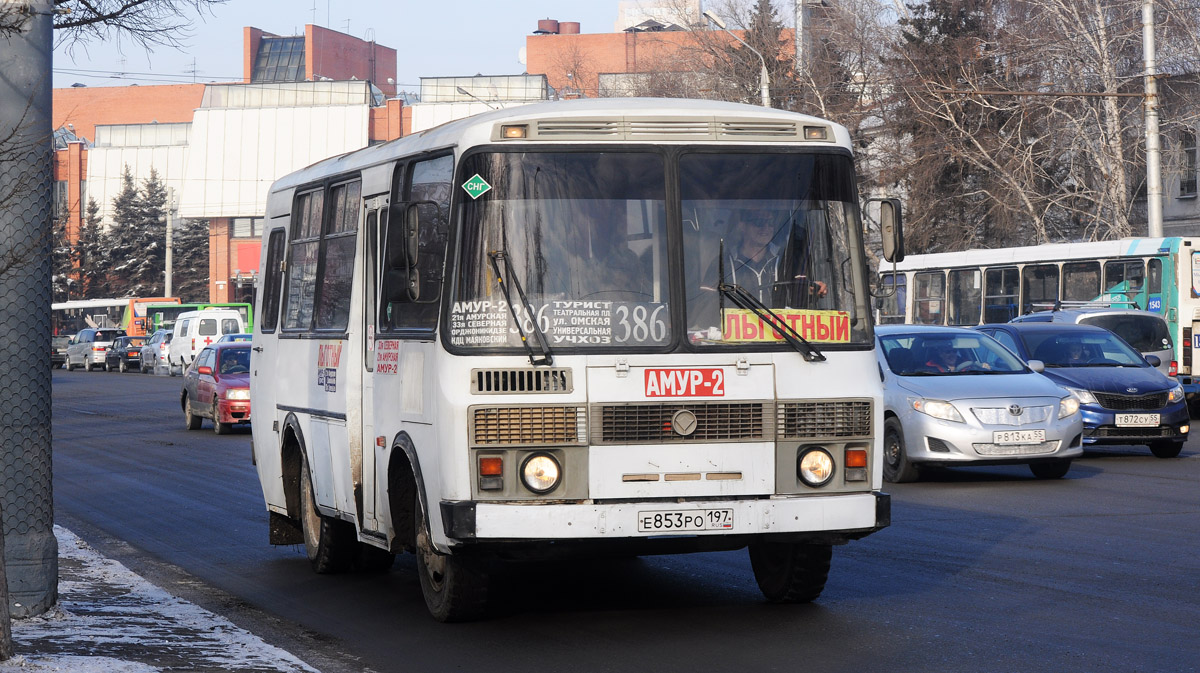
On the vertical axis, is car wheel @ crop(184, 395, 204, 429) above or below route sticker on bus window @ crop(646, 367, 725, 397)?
below

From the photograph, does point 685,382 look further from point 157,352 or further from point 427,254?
point 157,352

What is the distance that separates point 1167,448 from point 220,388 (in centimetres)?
1492

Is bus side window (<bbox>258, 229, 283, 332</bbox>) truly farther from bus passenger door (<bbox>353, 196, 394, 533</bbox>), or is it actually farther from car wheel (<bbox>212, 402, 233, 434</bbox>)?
car wheel (<bbox>212, 402, 233, 434</bbox>)

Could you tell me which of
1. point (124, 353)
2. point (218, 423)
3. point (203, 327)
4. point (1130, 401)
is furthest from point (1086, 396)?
point (124, 353)

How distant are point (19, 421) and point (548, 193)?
3.08 m

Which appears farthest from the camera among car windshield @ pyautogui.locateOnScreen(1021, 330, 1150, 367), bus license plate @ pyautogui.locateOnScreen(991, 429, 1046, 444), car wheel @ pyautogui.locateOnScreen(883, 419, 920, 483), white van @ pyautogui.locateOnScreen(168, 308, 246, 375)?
white van @ pyautogui.locateOnScreen(168, 308, 246, 375)

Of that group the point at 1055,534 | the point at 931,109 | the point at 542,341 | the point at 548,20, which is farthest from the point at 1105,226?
the point at 548,20

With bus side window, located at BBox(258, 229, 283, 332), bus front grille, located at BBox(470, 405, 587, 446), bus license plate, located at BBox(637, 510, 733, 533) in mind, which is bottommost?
bus license plate, located at BBox(637, 510, 733, 533)

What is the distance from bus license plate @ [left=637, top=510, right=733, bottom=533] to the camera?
7738 millimetres

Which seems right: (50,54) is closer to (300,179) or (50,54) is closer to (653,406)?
(300,179)

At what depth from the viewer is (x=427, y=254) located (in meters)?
8.15

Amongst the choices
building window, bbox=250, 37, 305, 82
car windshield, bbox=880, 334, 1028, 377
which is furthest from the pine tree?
car windshield, bbox=880, 334, 1028, 377

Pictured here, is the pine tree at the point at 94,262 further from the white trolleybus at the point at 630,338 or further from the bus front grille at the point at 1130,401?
the white trolleybus at the point at 630,338

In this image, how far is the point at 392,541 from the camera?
28.8ft
